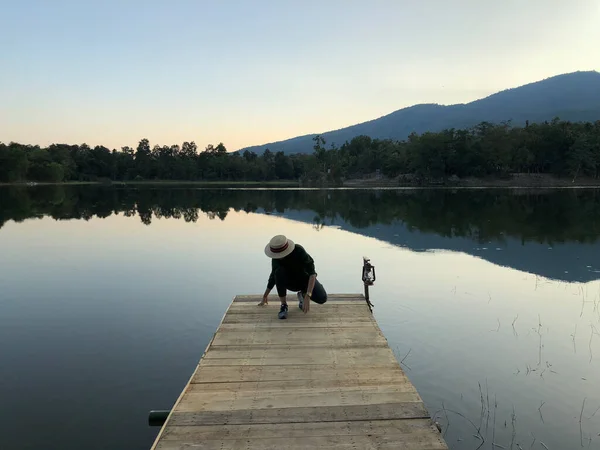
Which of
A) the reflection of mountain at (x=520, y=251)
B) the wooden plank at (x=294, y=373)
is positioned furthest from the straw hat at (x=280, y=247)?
the reflection of mountain at (x=520, y=251)

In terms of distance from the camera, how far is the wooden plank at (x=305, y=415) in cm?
421

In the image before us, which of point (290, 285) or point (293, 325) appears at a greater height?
point (290, 285)

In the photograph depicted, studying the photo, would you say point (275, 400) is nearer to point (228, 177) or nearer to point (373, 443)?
point (373, 443)

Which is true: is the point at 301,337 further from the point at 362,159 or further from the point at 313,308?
the point at 362,159

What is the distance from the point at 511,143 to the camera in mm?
88375

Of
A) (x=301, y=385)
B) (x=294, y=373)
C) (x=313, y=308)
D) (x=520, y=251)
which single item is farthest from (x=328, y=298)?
(x=520, y=251)

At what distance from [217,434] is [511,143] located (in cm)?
9625

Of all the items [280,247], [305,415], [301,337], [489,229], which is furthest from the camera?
[489,229]

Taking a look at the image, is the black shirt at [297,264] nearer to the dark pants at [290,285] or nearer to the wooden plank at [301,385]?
the dark pants at [290,285]

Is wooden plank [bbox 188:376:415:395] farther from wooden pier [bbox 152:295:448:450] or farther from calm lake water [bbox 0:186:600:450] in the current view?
calm lake water [bbox 0:186:600:450]

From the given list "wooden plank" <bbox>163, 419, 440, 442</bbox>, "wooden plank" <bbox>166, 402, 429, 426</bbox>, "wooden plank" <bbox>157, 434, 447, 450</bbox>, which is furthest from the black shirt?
"wooden plank" <bbox>157, 434, 447, 450</bbox>

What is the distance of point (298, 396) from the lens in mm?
4715

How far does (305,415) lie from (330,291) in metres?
7.88

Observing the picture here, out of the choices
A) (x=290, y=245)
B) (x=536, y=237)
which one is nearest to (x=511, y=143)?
(x=536, y=237)
